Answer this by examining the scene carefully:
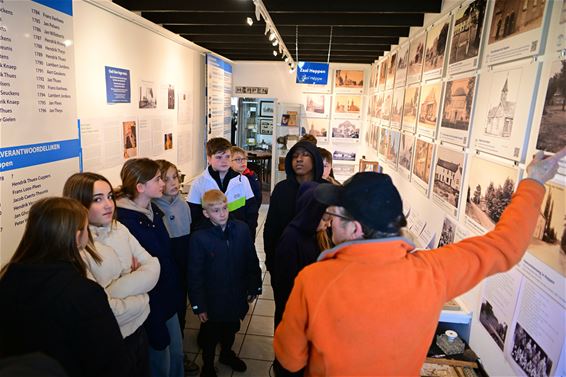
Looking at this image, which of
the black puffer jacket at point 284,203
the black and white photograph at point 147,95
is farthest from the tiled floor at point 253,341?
the black and white photograph at point 147,95

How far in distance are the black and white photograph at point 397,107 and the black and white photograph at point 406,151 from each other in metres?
0.38

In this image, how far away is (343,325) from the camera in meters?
1.17

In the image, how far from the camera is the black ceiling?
3740 millimetres

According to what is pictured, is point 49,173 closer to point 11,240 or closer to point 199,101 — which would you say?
point 11,240

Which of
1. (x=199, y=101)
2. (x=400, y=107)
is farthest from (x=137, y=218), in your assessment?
(x=199, y=101)

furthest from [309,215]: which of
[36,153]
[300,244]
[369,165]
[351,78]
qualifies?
[351,78]

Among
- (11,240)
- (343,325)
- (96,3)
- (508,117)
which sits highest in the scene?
(96,3)

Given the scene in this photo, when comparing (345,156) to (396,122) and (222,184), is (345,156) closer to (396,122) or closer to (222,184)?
(396,122)

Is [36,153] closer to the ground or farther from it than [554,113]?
closer to the ground

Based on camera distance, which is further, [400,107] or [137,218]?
[400,107]

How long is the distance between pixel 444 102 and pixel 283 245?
1955mm

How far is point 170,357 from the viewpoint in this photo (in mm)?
2510

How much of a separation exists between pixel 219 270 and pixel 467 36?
2.44 metres

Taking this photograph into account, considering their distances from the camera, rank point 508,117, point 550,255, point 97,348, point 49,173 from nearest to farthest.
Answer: point 97,348 < point 550,255 < point 508,117 < point 49,173
